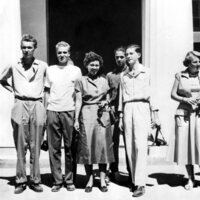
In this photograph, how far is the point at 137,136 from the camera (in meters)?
5.95

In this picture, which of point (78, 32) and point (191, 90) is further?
point (78, 32)

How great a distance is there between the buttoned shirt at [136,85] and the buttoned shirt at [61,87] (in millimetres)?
619

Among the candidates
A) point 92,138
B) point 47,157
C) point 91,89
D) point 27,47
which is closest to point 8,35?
point 27,47

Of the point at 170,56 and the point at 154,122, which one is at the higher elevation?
the point at 170,56

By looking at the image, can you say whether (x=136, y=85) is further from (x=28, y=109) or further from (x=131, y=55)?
(x=28, y=109)

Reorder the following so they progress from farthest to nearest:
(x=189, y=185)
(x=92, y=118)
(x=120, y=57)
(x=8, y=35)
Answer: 1. (x=8, y=35)
2. (x=120, y=57)
3. (x=189, y=185)
4. (x=92, y=118)

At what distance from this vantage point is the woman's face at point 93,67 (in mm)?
5980

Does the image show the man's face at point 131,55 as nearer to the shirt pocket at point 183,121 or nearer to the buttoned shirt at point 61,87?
the buttoned shirt at point 61,87

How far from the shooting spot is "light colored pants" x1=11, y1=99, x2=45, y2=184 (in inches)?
236

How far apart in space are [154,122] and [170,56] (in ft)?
7.09

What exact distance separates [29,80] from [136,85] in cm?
138

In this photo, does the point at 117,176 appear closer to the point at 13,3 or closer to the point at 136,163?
the point at 136,163

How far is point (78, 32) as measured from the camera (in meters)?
10.5

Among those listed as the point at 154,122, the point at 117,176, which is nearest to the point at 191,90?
the point at 154,122
